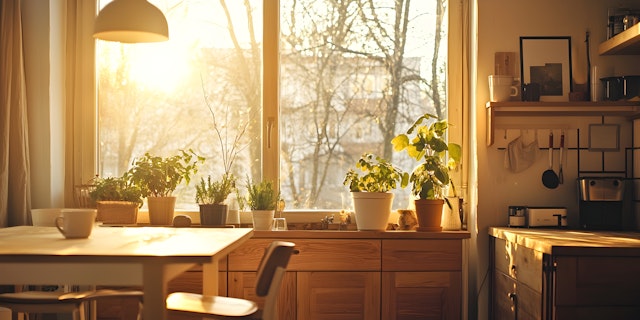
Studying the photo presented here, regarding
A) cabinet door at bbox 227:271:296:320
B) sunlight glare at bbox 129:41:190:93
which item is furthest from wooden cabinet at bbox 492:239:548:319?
sunlight glare at bbox 129:41:190:93

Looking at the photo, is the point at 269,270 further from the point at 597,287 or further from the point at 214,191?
the point at 214,191

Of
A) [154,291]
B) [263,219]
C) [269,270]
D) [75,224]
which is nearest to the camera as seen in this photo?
[154,291]

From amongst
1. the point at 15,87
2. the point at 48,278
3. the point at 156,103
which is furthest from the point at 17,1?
the point at 48,278

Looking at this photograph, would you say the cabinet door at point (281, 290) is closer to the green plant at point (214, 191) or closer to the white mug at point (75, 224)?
the green plant at point (214, 191)

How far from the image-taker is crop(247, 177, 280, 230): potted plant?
4121mm

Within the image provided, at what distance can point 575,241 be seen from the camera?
3086 millimetres

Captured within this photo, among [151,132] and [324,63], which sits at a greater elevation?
[324,63]

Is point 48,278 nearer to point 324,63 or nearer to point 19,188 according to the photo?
point 19,188

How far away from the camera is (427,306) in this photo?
153 inches

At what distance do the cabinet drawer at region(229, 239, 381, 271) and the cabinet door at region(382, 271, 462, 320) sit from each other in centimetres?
13

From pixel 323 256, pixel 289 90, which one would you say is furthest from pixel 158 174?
pixel 323 256

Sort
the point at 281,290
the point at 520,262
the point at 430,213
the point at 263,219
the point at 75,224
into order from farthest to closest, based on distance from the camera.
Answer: the point at 263,219 < the point at 430,213 < the point at 281,290 < the point at 520,262 < the point at 75,224

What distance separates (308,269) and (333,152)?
2.94 feet

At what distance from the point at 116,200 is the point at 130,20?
4.31 feet
